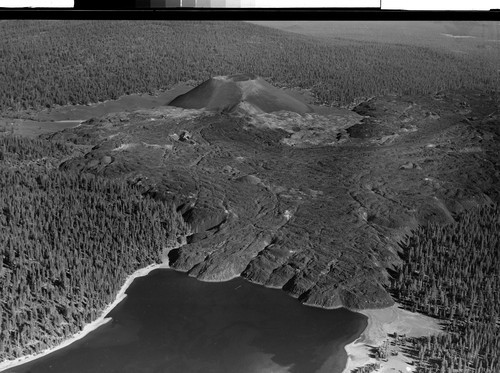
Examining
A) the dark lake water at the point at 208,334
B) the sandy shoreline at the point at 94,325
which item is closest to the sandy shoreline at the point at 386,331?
the dark lake water at the point at 208,334

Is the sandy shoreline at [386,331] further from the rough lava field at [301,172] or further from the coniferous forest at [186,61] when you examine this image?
the coniferous forest at [186,61]

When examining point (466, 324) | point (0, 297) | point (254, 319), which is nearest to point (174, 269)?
point (254, 319)

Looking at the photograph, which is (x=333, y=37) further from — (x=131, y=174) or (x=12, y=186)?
(x=12, y=186)

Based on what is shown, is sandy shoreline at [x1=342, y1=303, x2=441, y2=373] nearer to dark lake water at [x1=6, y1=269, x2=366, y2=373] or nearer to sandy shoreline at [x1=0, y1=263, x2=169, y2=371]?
dark lake water at [x1=6, y1=269, x2=366, y2=373]

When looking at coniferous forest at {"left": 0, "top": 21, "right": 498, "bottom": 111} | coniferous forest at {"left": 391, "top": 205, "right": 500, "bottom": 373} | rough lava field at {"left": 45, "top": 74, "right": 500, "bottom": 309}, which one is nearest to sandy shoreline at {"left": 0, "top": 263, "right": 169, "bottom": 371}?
rough lava field at {"left": 45, "top": 74, "right": 500, "bottom": 309}

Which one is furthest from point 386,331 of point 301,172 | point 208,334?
point 301,172
